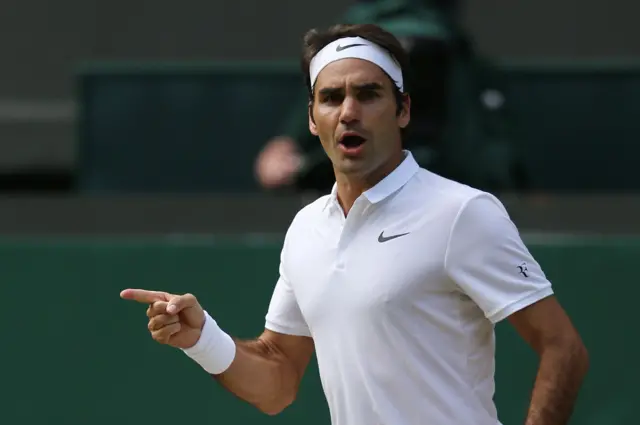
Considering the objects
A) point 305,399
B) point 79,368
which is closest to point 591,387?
point 305,399

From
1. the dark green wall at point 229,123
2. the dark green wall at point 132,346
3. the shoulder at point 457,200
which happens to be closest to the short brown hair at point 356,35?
the shoulder at point 457,200

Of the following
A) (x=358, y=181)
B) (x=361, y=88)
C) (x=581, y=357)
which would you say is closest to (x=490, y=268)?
(x=581, y=357)

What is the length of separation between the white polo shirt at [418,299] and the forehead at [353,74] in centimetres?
22

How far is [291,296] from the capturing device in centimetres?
336

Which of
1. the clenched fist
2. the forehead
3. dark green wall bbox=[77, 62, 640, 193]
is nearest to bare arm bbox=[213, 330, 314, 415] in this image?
the clenched fist

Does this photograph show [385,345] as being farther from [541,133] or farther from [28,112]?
[28,112]

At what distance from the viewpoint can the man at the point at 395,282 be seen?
288 cm

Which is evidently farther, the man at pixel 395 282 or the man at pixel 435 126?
the man at pixel 435 126

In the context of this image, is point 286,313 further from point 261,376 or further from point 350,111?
point 350,111

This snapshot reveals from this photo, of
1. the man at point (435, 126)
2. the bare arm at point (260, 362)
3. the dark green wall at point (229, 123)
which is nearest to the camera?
the bare arm at point (260, 362)

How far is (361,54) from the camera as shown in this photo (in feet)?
10.1

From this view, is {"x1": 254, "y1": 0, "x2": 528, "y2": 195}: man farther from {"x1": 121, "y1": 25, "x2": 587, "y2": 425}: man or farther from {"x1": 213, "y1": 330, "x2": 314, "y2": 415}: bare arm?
{"x1": 121, "y1": 25, "x2": 587, "y2": 425}: man

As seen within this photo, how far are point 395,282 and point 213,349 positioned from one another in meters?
0.60

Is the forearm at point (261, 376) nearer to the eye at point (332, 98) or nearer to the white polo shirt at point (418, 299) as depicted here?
the white polo shirt at point (418, 299)
